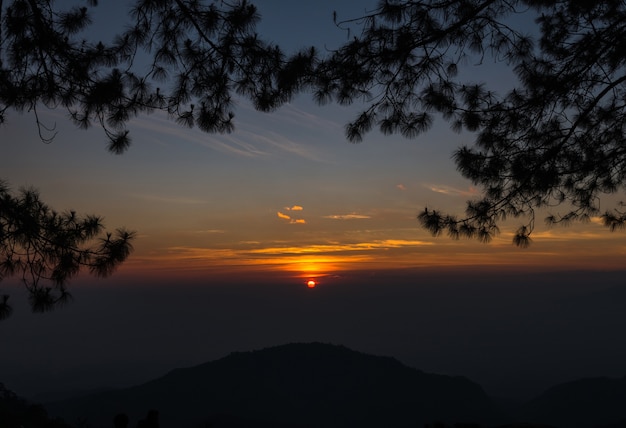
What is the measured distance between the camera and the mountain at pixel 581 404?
9681cm

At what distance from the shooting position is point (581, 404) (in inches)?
4158

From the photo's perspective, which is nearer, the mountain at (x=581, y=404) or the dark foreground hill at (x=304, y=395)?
the mountain at (x=581, y=404)

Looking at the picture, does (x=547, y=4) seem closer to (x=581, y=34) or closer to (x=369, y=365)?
(x=581, y=34)

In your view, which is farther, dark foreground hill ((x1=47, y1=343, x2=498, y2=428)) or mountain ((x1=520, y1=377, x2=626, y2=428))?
dark foreground hill ((x1=47, y1=343, x2=498, y2=428))

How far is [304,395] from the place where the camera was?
5133 inches

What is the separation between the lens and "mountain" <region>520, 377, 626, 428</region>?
9681cm

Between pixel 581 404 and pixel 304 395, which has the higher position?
pixel 581 404

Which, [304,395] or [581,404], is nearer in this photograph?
[581,404]

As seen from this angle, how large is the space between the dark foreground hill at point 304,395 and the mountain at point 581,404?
12077 mm

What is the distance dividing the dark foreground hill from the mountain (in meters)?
12.1

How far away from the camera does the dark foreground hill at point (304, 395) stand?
334ft

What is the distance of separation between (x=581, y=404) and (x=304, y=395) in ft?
230

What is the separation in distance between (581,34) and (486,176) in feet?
7.83

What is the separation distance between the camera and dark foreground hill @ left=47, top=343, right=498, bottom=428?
102 m
